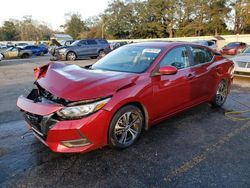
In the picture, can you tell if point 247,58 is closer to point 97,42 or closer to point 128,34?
point 97,42

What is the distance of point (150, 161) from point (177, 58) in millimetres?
2017

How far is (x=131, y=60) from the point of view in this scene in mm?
3957

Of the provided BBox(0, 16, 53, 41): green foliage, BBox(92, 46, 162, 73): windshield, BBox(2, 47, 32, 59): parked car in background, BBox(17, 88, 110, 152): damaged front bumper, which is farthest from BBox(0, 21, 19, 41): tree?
BBox(17, 88, 110, 152): damaged front bumper

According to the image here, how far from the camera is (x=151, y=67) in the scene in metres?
3.55

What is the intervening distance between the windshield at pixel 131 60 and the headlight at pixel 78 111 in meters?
1.08

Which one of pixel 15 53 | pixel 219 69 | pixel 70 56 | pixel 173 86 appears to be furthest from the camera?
pixel 15 53

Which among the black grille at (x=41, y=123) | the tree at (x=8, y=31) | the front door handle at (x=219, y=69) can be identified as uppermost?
the tree at (x=8, y=31)

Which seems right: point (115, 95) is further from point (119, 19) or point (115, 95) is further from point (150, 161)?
point (119, 19)

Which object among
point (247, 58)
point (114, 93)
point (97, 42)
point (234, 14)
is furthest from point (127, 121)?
point (234, 14)

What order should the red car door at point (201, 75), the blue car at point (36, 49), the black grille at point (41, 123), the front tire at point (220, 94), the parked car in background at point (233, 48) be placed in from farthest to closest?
the blue car at point (36, 49) → the parked car in background at point (233, 48) → the front tire at point (220, 94) → the red car door at point (201, 75) → the black grille at point (41, 123)

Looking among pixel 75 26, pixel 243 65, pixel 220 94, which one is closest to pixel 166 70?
pixel 220 94

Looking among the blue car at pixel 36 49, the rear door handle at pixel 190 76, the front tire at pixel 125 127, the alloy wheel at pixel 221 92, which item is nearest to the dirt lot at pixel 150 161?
the front tire at pixel 125 127

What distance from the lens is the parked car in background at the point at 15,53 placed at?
23161 mm

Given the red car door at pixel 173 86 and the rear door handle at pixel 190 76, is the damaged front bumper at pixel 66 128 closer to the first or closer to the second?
the red car door at pixel 173 86
